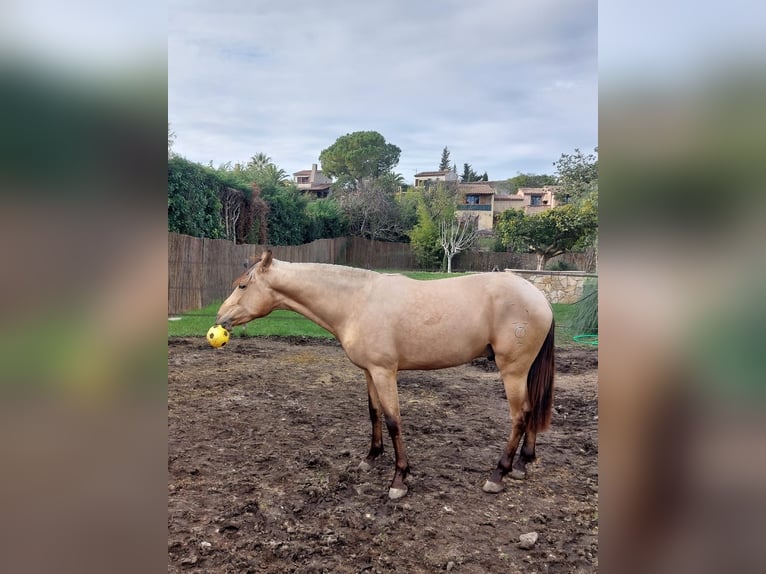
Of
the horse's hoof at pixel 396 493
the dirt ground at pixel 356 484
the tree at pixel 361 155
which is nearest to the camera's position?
the dirt ground at pixel 356 484

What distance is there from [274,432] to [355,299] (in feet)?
5.90

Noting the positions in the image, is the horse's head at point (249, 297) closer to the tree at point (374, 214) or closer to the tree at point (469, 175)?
the tree at point (374, 214)

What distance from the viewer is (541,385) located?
11.1 feet

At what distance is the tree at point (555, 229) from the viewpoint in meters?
15.4

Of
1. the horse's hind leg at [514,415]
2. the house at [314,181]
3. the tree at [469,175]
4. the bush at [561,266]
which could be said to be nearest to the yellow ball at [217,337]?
the horse's hind leg at [514,415]

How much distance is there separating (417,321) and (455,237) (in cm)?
2152

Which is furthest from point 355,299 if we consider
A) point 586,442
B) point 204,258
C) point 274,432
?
point 204,258

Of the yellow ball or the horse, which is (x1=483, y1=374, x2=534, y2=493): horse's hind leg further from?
the yellow ball

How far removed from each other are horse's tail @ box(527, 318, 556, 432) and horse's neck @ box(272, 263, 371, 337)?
152 centimetres

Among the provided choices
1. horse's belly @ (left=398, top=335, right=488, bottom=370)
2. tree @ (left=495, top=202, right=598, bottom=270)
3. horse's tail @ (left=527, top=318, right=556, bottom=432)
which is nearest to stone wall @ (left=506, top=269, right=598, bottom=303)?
tree @ (left=495, top=202, right=598, bottom=270)

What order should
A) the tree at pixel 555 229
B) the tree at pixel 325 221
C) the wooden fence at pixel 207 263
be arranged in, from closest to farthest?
1. the wooden fence at pixel 207 263
2. the tree at pixel 555 229
3. the tree at pixel 325 221

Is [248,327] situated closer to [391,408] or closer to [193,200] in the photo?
[193,200]
